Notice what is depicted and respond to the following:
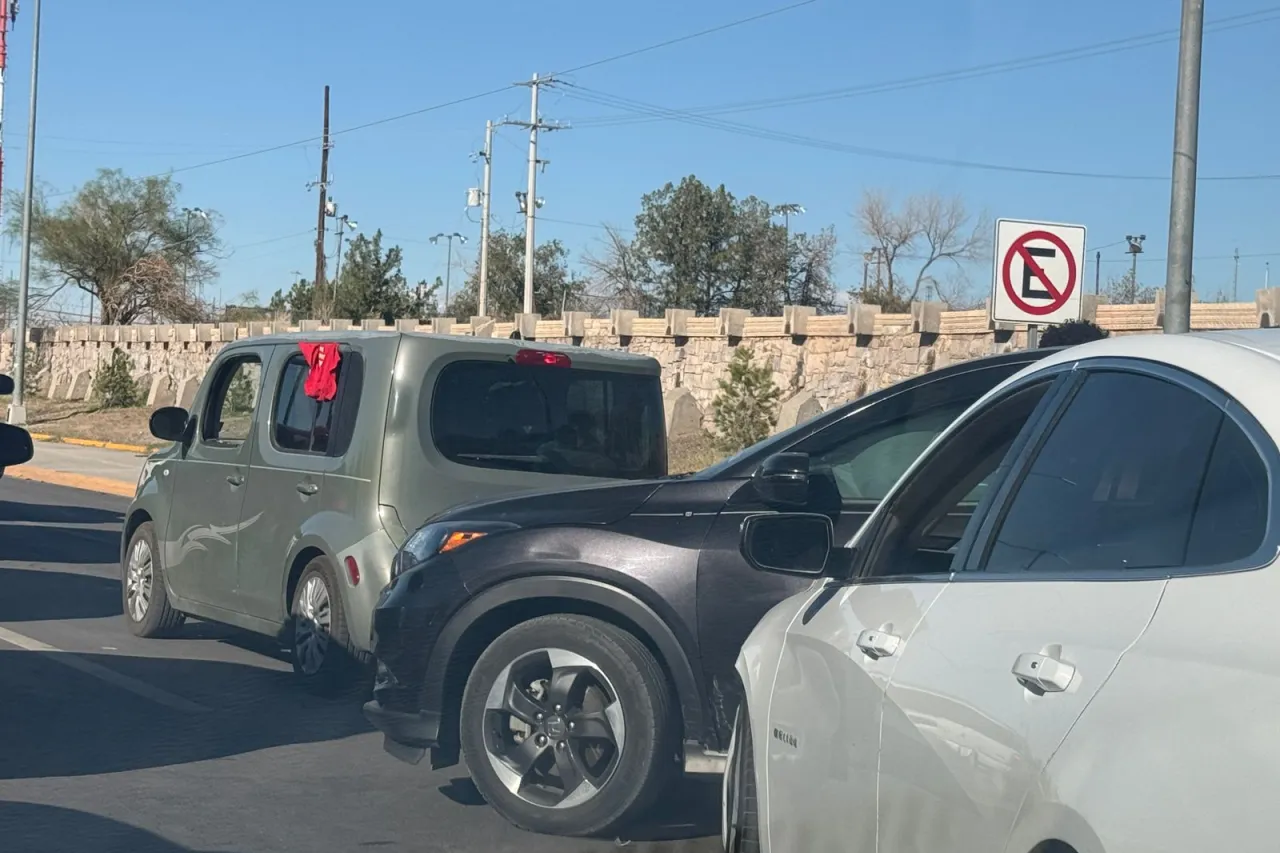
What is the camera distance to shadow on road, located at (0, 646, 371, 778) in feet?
21.2

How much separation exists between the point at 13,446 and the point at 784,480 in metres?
5.29

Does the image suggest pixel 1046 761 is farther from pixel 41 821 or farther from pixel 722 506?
pixel 41 821

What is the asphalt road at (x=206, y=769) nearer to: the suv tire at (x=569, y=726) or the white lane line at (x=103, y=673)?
the white lane line at (x=103, y=673)

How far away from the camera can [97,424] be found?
3747cm

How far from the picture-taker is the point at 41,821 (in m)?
5.49

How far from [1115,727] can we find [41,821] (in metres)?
4.49

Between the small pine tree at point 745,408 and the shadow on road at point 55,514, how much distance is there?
8406mm

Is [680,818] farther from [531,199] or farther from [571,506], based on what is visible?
[531,199]

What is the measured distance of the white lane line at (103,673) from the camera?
24.7 ft

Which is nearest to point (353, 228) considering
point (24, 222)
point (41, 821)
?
point (24, 222)

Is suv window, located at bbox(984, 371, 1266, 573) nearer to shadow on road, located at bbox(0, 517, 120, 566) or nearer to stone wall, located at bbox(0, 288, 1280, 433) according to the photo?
shadow on road, located at bbox(0, 517, 120, 566)

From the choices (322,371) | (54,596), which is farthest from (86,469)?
(322,371)

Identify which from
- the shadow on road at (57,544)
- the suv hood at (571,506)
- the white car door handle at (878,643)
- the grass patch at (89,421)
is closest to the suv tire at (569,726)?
the suv hood at (571,506)

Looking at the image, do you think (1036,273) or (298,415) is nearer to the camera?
(298,415)
